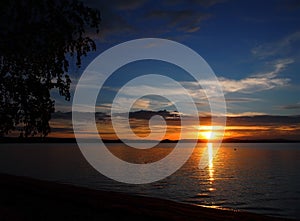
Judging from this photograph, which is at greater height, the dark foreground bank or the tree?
the tree

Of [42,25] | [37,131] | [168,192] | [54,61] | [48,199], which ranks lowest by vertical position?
[168,192]

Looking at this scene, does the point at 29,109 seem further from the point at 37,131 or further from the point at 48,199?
the point at 48,199

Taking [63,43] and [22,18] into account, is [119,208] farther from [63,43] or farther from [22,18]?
[22,18]

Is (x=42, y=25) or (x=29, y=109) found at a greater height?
(x=42, y=25)

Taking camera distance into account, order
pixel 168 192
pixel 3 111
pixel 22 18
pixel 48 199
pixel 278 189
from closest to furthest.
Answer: pixel 22 18 < pixel 3 111 < pixel 48 199 < pixel 168 192 < pixel 278 189

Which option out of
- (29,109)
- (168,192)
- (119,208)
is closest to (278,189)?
(168,192)

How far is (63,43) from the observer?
1773 cm

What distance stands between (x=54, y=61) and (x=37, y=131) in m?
3.98

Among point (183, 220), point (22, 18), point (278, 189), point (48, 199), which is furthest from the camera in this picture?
point (278, 189)

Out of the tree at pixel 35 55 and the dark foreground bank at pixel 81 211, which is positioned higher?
the tree at pixel 35 55

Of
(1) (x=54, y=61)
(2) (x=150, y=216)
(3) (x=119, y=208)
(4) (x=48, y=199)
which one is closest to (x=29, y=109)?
(1) (x=54, y=61)

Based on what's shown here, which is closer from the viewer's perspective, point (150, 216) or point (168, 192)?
point (150, 216)

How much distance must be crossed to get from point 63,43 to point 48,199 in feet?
30.7

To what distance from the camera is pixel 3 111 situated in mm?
18109
